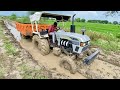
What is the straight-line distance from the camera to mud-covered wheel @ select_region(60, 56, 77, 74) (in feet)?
17.7

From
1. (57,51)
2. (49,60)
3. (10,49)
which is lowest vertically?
(49,60)

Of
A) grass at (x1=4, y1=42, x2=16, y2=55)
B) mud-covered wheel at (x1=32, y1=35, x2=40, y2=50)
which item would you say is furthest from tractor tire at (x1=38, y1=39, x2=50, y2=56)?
grass at (x1=4, y1=42, x2=16, y2=55)

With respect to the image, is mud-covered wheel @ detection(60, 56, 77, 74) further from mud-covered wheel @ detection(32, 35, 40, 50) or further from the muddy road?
mud-covered wheel @ detection(32, 35, 40, 50)

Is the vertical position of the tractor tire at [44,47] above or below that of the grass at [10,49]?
above

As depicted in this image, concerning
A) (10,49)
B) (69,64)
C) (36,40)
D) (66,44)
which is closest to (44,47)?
(36,40)

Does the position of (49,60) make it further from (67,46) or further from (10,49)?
(10,49)

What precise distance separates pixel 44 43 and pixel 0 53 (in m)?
1.89

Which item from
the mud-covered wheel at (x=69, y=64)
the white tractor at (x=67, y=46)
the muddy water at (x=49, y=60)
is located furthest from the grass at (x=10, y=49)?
the mud-covered wheel at (x=69, y=64)

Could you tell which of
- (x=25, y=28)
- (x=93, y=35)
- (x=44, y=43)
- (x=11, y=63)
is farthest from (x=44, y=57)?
(x=93, y=35)

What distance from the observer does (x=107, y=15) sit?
14742 millimetres

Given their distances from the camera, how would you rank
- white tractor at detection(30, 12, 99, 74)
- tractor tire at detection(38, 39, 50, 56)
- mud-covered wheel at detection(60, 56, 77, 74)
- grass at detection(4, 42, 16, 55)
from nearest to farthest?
mud-covered wheel at detection(60, 56, 77, 74)
white tractor at detection(30, 12, 99, 74)
tractor tire at detection(38, 39, 50, 56)
grass at detection(4, 42, 16, 55)

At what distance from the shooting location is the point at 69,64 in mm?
5484

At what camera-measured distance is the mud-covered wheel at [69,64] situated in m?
5.39

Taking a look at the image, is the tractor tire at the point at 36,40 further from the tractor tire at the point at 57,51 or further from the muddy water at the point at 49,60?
the tractor tire at the point at 57,51
